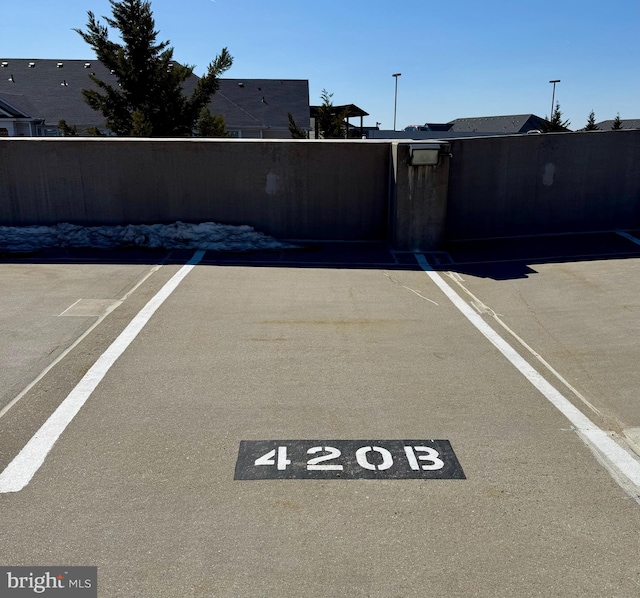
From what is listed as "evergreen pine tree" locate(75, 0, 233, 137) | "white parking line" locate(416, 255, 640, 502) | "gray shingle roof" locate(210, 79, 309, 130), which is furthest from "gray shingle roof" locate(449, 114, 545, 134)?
"white parking line" locate(416, 255, 640, 502)

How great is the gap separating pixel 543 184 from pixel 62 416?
10891 mm

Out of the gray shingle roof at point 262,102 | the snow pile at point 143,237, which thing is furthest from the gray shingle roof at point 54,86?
the snow pile at point 143,237

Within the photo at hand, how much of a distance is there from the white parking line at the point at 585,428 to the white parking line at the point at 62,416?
4508mm

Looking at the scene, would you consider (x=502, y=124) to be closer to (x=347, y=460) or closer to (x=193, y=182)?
(x=193, y=182)

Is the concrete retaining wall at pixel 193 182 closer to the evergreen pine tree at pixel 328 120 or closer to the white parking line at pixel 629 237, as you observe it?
the white parking line at pixel 629 237

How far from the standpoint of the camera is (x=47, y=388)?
6125mm

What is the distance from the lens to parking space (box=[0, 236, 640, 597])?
363 centimetres

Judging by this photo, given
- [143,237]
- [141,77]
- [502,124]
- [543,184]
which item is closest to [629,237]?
[543,184]

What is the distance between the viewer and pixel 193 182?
41.2 ft

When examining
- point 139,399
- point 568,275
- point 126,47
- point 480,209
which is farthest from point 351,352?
point 126,47

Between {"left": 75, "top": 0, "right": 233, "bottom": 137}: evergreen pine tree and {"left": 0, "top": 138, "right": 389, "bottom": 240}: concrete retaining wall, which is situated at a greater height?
{"left": 75, "top": 0, "right": 233, "bottom": 137}: evergreen pine tree

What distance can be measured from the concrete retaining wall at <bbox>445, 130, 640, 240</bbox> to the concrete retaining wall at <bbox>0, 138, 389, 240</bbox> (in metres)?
1.72

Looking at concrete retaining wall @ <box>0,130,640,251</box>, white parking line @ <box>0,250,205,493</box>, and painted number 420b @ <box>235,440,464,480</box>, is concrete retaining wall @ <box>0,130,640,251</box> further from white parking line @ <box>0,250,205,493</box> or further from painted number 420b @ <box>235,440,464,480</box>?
painted number 420b @ <box>235,440,464,480</box>

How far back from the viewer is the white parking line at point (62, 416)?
4.56 metres
